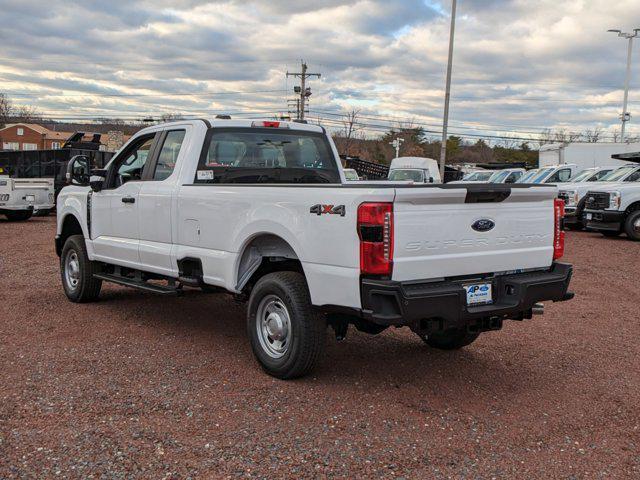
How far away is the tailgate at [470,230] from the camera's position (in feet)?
14.6

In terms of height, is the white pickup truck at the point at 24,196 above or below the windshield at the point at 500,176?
below

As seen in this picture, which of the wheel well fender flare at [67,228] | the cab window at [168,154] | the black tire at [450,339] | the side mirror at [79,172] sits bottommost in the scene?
the black tire at [450,339]

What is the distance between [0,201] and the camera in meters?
19.8

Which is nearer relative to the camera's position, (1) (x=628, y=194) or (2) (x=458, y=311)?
Result: (2) (x=458, y=311)

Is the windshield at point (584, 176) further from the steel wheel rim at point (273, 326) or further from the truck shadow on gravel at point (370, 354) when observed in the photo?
the steel wheel rim at point (273, 326)

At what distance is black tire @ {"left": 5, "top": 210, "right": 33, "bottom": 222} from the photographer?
68.1 feet

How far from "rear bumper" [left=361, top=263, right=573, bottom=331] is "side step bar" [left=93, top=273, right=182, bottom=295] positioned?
2.57m

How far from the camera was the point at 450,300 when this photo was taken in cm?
453

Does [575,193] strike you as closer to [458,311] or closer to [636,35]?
[458,311]

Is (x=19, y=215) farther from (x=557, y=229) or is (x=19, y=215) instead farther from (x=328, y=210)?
(x=557, y=229)

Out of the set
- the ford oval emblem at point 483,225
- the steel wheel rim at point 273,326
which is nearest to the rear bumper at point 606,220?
the ford oval emblem at point 483,225

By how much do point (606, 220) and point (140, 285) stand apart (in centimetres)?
1325

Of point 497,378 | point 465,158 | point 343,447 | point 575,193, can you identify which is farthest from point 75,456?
point 465,158

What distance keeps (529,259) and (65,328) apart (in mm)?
4551
